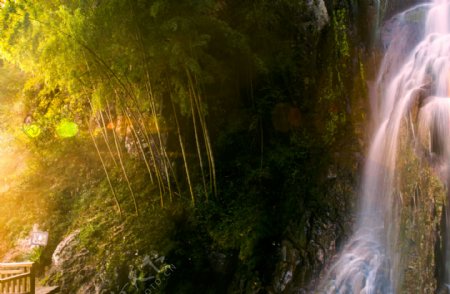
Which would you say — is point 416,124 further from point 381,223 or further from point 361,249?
point 361,249

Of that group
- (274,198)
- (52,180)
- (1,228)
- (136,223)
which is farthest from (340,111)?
(1,228)

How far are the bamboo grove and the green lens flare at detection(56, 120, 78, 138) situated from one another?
132 inches

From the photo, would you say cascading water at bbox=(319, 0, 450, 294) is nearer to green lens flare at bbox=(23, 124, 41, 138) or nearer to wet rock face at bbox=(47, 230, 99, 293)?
wet rock face at bbox=(47, 230, 99, 293)

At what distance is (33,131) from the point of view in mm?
11578

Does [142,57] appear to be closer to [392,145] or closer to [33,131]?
[392,145]

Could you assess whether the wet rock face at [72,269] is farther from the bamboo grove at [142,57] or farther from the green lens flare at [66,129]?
the green lens flare at [66,129]

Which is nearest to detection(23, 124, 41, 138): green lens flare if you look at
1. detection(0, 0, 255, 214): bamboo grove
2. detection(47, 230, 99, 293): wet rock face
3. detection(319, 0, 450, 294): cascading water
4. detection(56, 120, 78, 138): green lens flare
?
detection(56, 120, 78, 138): green lens flare

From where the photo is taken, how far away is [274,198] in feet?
24.9

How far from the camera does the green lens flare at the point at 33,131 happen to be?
11547 millimetres

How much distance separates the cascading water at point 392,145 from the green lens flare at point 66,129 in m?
8.47

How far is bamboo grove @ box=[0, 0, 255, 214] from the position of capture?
6375 millimetres

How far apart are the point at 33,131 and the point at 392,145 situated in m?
10.4

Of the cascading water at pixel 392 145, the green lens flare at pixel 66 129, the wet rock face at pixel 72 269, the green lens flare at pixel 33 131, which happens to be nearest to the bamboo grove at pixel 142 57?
the wet rock face at pixel 72 269

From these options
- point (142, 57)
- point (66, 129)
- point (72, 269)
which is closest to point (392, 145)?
point (142, 57)
